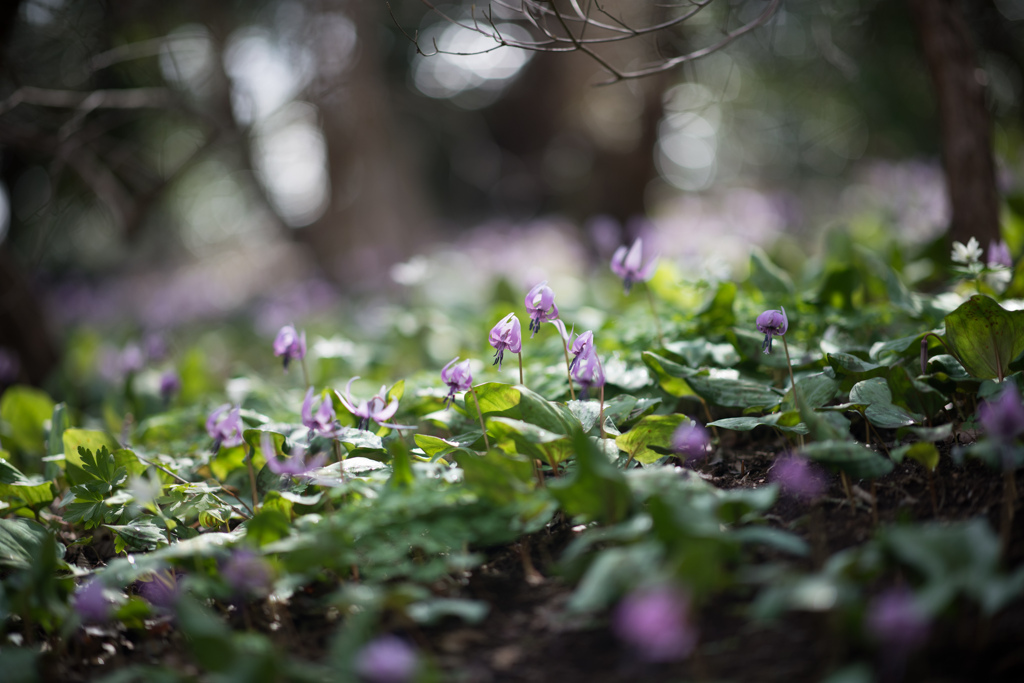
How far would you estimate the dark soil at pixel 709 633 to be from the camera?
1150 mm

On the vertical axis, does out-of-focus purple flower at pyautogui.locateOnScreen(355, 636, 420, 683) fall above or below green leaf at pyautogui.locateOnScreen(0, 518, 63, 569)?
above

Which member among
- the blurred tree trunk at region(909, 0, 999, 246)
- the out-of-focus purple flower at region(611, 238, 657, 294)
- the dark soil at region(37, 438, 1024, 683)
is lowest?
the dark soil at region(37, 438, 1024, 683)

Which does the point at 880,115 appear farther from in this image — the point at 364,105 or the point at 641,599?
the point at 641,599

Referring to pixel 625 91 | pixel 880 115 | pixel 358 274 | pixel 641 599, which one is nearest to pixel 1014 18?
pixel 880 115

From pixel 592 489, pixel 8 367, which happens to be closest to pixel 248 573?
pixel 592 489

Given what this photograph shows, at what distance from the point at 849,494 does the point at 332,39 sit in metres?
6.17

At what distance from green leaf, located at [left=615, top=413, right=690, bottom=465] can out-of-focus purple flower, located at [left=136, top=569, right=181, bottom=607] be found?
1.20 meters

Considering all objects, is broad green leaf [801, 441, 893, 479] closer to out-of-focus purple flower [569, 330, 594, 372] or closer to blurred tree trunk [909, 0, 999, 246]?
out-of-focus purple flower [569, 330, 594, 372]

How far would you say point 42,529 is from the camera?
5.82ft

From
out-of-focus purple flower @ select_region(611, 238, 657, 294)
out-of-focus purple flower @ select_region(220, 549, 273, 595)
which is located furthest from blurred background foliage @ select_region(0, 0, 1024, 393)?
out-of-focus purple flower @ select_region(220, 549, 273, 595)

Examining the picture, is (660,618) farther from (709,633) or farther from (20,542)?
(20,542)

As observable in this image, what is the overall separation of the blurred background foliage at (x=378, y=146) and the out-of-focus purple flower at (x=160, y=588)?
1665 mm

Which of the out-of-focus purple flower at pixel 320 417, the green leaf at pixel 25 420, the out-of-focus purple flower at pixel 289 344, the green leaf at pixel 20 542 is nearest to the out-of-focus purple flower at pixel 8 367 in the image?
the green leaf at pixel 25 420

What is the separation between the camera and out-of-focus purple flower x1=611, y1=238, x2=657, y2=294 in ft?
7.07
